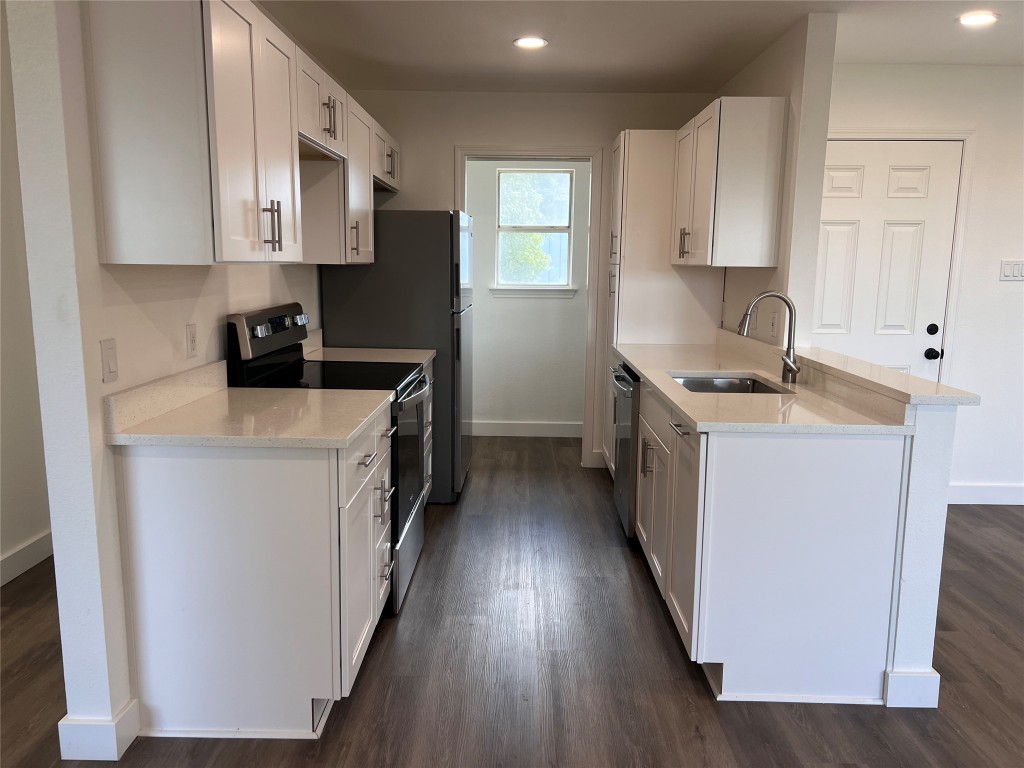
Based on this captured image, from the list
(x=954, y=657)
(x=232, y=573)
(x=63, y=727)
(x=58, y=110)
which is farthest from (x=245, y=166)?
(x=954, y=657)

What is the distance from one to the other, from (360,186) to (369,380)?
113 cm

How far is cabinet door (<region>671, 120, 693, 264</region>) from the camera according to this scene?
3.83 meters

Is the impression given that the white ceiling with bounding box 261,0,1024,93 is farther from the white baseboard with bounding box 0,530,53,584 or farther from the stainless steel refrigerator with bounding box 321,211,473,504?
the white baseboard with bounding box 0,530,53,584

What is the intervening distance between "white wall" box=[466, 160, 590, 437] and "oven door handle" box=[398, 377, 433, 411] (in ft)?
7.05

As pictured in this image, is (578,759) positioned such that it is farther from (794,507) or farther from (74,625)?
(74,625)

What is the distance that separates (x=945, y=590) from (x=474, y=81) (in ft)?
11.7

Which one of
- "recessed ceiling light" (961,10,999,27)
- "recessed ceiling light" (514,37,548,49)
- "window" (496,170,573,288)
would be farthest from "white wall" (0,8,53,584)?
"recessed ceiling light" (961,10,999,27)

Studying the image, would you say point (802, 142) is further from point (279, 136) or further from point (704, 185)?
point (279, 136)

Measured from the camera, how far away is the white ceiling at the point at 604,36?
9.94 feet

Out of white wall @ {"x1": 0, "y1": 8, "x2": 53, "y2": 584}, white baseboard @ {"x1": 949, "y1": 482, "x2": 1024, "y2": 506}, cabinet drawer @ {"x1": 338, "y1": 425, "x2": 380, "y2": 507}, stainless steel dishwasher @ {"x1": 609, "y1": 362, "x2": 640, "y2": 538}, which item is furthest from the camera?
white baseboard @ {"x1": 949, "y1": 482, "x2": 1024, "y2": 506}

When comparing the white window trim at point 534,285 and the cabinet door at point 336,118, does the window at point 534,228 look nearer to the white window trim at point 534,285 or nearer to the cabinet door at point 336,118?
the white window trim at point 534,285

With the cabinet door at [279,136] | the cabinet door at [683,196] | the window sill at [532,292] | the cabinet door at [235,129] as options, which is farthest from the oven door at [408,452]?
the window sill at [532,292]

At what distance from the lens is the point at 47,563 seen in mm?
3238

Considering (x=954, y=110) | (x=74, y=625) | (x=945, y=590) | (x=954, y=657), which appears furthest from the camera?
(x=954, y=110)
